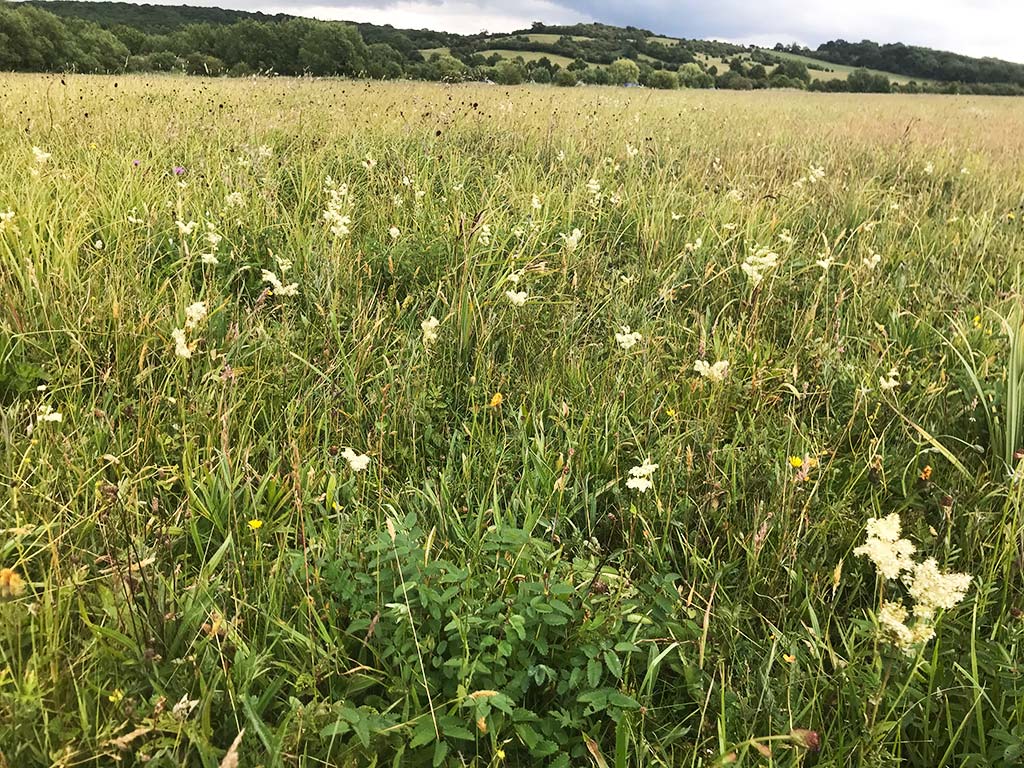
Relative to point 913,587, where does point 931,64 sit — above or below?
above

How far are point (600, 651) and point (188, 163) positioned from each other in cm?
427

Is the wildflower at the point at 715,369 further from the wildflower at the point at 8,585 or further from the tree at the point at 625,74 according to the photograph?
the tree at the point at 625,74

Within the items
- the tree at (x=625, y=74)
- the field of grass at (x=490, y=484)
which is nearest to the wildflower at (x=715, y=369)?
the field of grass at (x=490, y=484)

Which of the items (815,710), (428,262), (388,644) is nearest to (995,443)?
(815,710)

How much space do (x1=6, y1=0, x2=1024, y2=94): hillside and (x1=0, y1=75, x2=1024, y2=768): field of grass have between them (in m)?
19.5

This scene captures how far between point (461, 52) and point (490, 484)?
5227 centimetres

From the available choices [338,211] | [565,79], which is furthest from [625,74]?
[338,211]

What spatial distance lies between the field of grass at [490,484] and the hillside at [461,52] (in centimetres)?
1951

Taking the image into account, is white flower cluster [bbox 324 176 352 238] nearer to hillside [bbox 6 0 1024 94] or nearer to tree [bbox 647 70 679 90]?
hillside [bbox 6 0 1024 94]

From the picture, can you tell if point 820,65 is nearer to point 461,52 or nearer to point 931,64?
point 931,64

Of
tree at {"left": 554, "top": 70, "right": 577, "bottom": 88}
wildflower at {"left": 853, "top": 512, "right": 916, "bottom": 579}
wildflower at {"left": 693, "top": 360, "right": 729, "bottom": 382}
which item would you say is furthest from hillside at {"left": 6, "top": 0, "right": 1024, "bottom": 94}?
wildflower at {"left": 853, "top": 512, "right": 916, "bottom": 579}

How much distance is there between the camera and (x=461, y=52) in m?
46.8

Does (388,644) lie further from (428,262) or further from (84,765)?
(428,262)

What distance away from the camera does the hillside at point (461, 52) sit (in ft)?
117
